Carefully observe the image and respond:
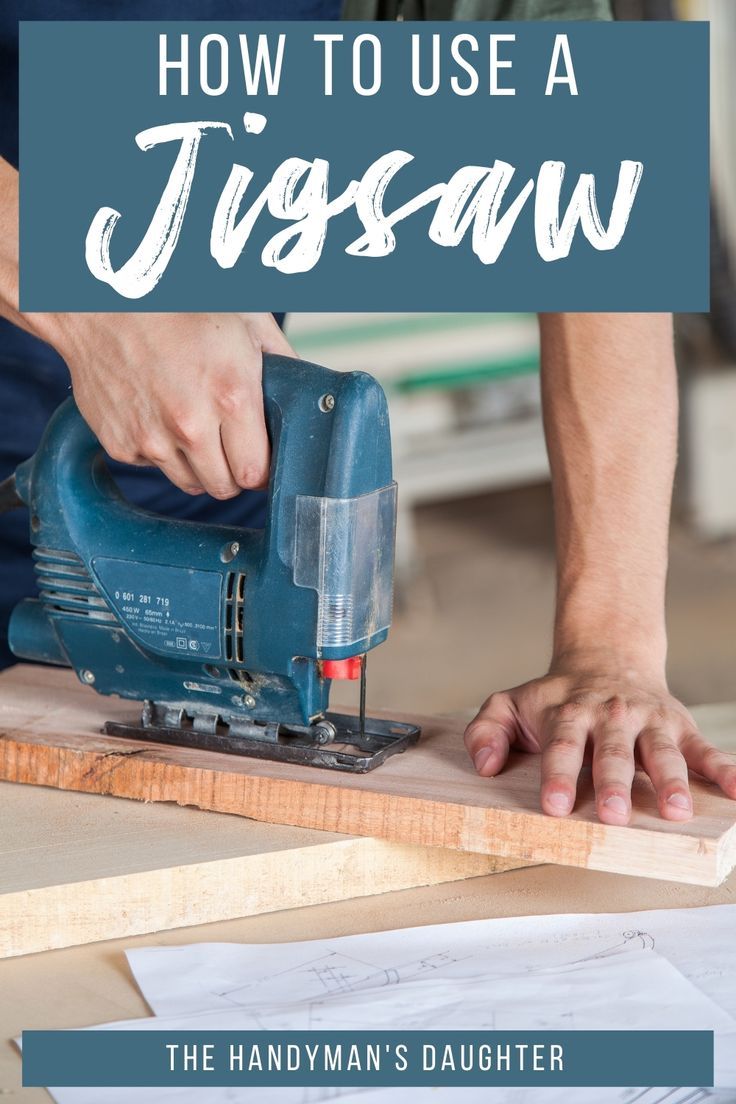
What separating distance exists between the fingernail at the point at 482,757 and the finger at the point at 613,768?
126 millimetres

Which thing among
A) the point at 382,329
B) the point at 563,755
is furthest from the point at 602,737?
the point at 382,329

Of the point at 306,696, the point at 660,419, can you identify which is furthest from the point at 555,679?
the point at 660,419

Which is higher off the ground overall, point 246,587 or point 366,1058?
point 246,587

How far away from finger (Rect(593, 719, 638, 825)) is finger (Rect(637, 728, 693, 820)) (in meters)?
0.02

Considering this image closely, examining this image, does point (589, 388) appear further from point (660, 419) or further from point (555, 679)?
point (555, 679)

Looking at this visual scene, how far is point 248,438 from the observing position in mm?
1543

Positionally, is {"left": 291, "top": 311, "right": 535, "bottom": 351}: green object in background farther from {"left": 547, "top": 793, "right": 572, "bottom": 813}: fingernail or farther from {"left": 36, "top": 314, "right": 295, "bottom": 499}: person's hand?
Answer: {"left": 547, "top": 793, "right": 572, "bottom": 813}: fingernail

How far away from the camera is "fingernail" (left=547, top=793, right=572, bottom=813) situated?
57.6 inches

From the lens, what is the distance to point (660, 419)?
190 cm

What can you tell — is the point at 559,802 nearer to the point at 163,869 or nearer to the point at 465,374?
the point at 163,869

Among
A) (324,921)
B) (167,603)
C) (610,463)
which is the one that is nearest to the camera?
(324,921)

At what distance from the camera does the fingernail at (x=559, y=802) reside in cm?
146

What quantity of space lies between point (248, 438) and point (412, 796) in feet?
1.46

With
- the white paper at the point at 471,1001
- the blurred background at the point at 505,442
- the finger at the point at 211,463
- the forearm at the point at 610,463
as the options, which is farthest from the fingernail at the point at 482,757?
the blurred background at the point at 505,442
